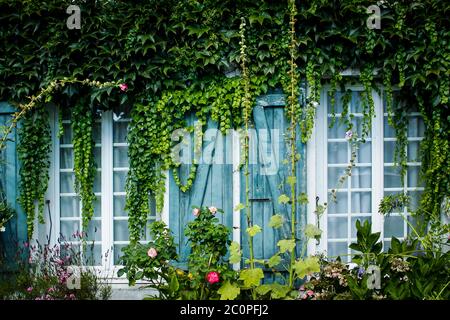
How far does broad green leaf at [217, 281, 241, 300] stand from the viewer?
4609 millimetres

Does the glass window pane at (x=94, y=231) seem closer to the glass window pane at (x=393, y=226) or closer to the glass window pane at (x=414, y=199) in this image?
the glass window pane at (x=393, y=226)

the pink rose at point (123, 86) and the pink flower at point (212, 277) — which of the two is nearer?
the pink flower at point (212, 277)

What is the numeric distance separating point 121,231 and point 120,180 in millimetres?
534

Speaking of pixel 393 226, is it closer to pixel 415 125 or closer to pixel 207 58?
pixel 415 125

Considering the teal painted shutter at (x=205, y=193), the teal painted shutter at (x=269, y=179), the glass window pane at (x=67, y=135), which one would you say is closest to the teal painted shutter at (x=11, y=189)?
the glass window pane at (x=67, y=135)

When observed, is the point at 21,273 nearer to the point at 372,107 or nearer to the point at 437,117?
the point at 372,107

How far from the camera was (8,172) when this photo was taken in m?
5.76

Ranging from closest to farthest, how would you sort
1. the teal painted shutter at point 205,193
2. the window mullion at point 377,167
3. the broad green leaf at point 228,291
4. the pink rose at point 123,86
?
the broad green leaf at point 228,291, the pink rose at point 123,86, the teal painted shutter at point 205,193, the window mullion at point 377,167

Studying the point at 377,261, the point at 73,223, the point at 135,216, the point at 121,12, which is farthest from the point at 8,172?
the point at 377,261

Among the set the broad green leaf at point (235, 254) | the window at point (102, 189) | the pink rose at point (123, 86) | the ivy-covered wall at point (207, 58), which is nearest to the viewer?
the broad green leaf at point (235, 254)

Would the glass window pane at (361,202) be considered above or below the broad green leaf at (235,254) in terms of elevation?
above

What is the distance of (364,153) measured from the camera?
5.79 m

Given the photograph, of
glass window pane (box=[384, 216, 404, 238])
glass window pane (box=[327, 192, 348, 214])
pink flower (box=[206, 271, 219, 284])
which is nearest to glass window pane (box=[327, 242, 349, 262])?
glass window pane (box=[327, 192, 348, 214])

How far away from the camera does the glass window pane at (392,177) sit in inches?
227
